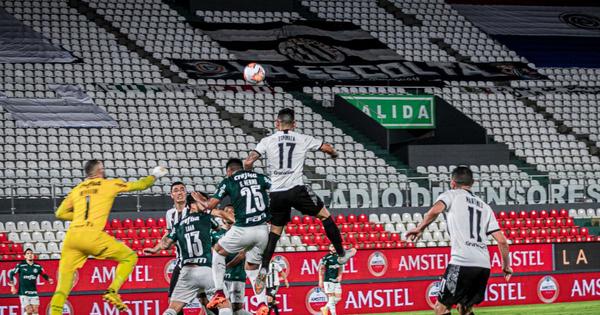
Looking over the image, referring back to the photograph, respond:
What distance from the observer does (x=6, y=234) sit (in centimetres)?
2444

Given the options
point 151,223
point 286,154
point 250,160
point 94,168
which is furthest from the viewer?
point 151,223

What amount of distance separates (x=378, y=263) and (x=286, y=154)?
311 inches

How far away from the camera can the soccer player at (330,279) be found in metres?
19.5

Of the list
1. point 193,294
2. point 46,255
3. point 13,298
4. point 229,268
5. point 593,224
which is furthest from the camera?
point 593,224

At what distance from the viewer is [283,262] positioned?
20500mm

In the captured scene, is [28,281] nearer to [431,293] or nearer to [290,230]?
[431,293]

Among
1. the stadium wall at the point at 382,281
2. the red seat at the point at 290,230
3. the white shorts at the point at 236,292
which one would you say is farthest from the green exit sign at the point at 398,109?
the white shorts at the point at 236,292

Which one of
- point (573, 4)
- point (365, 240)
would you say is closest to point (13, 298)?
point (365, 240)

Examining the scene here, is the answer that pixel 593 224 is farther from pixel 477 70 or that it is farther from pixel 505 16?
pixel 505 16

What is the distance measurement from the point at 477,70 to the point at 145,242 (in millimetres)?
17375

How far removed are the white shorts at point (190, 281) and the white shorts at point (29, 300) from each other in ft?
18.1

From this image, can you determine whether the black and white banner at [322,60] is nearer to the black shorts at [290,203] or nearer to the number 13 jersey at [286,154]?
the black shorts at [290,203]

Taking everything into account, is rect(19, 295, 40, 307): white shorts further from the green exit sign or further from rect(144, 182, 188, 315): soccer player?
the green exit sign

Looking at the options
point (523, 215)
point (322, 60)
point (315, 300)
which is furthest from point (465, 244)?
point (322, 60)
